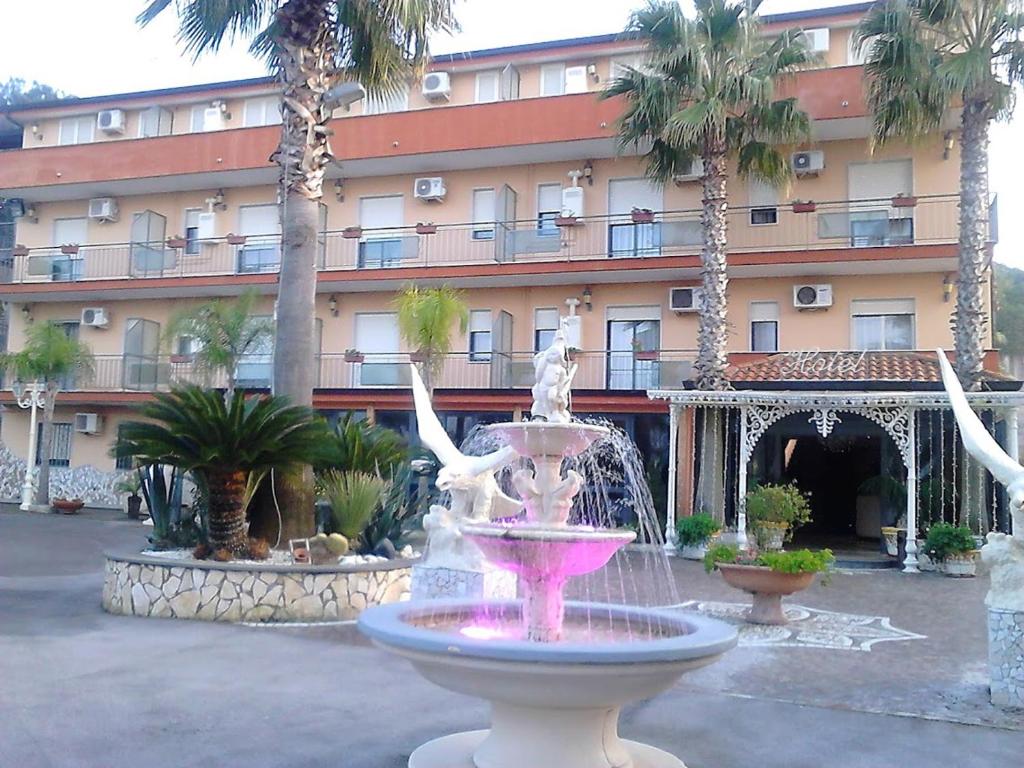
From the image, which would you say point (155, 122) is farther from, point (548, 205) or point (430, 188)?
point (548, 205)

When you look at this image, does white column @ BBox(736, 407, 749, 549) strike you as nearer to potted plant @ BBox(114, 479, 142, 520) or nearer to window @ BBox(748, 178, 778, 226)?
window @ BBox(748, 178, 778, 226)

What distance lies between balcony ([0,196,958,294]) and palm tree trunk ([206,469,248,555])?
43.1ft

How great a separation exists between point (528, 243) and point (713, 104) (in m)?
6.91

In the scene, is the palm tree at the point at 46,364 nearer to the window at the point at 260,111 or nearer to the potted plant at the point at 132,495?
the potted plant at the point at 132,495

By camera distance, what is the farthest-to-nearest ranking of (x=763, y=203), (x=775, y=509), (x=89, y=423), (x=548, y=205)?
(x=89, y=423) < (x=548, y=205) < (x=763, y=203) < (x=775, y=509)

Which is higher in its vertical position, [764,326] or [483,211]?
[483,211]

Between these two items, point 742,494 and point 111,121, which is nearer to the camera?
point 742,494

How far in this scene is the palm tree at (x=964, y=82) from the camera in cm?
1669

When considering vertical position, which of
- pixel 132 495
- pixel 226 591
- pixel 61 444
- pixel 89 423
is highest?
pixel 89 423

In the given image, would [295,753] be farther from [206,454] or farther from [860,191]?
[860,191]

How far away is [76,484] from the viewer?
2638 cm

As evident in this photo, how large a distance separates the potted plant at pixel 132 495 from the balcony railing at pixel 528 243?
6.24 meters

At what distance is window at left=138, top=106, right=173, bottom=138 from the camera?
29.1m

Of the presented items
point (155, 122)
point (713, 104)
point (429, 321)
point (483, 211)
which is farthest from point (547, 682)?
point (155, 122)
